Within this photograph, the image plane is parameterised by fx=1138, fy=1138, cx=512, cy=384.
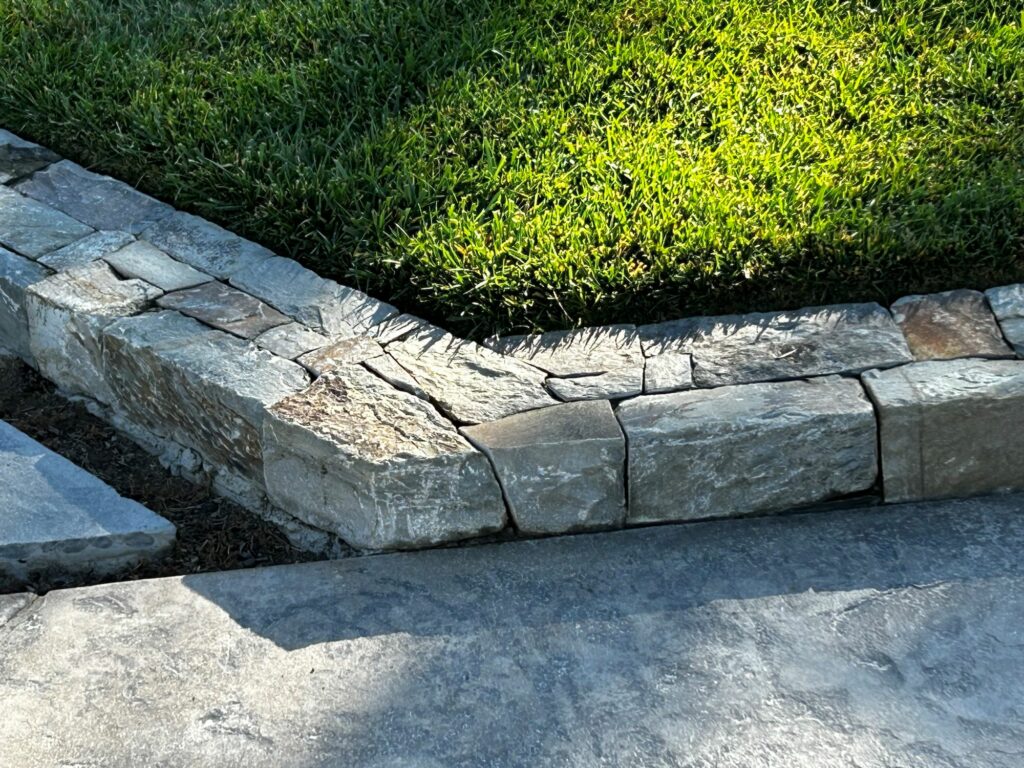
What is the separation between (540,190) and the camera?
111 inches

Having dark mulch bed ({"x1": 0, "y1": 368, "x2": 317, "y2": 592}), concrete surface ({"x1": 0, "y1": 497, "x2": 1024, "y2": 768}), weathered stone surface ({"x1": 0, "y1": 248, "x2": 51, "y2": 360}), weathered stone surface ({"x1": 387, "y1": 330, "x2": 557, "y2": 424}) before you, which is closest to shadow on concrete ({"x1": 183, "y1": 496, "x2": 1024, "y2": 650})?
concrete surface ({"x1": 0, "y1": 497, "x2": 1024, "y2": 768})

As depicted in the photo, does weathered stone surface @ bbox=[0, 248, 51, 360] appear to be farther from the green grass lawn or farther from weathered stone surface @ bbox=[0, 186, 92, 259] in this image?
the green grass lawn

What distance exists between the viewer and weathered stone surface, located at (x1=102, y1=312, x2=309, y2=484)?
2338mm

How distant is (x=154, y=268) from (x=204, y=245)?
0.15 metres

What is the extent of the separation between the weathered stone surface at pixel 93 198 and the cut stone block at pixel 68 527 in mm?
794

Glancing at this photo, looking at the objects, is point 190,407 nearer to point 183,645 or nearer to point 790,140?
point 183,645

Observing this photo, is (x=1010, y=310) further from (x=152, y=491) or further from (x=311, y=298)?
(x=152, y=491)

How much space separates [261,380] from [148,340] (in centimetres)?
31

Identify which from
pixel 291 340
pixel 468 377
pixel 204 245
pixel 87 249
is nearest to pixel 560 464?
pixel 468 377

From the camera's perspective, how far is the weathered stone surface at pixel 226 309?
2.52 metres

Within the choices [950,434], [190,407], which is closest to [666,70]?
[950,434]

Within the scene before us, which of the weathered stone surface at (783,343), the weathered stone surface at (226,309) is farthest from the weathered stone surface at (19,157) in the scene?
the weathered stone surface at (783,343)

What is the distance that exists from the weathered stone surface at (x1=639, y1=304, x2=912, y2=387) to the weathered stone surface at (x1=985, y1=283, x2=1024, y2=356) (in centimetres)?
22

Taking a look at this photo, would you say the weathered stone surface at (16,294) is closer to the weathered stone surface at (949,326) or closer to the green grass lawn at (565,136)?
the green grass lawn at (565,136)
